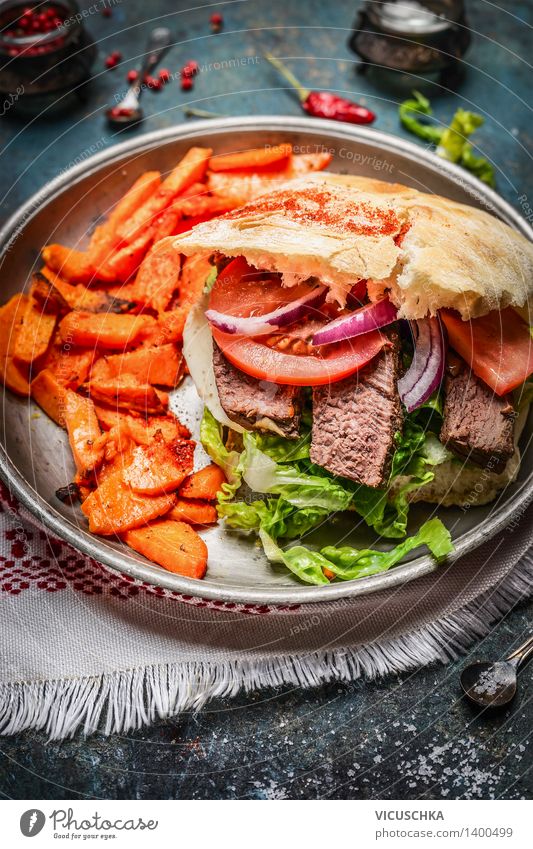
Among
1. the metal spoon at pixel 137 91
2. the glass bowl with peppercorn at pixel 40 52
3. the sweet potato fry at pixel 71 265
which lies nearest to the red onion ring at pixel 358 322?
the sweet potato fry at pixel 71 265

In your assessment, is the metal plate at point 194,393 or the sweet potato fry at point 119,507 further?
the sweet potato fry at point 119,507

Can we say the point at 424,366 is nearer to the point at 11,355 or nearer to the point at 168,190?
the point at 168,190

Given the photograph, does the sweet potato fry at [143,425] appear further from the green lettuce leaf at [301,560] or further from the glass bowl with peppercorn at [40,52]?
the glass bowl with peppercorn at [40,52]

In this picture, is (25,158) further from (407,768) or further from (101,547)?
(407,768)

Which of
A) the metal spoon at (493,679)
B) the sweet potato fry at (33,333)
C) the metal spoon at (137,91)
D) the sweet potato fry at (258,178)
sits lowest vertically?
the metal spoon at (493,679)
